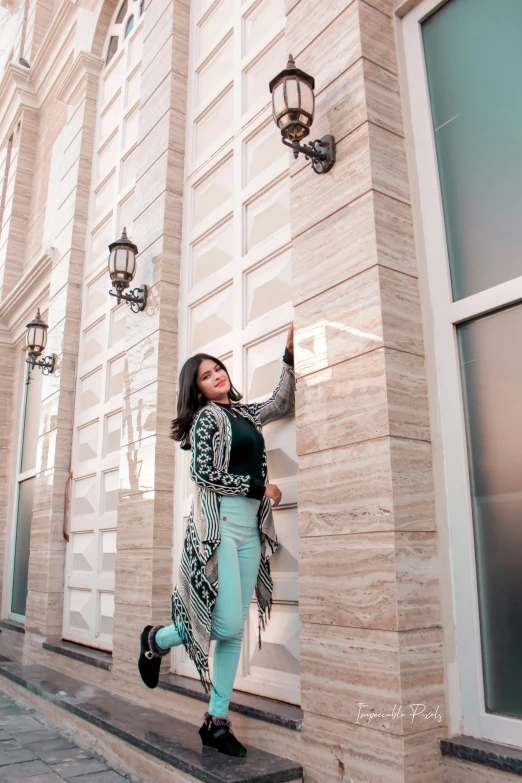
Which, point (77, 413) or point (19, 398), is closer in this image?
point (77, 413)

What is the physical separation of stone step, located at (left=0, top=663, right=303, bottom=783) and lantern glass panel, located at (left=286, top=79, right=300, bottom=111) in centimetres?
298

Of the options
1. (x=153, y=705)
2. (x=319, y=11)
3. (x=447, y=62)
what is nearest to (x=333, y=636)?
(x=153, y=705)

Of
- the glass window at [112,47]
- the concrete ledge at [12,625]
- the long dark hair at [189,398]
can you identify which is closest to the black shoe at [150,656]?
the long dark hair at [189,398]

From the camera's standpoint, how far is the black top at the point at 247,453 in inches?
122

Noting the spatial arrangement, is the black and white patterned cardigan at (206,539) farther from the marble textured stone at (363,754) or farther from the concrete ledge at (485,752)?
the concrete ledge at (485,752)

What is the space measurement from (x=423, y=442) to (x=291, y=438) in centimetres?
92

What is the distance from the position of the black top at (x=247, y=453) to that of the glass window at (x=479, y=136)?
1.19 metres

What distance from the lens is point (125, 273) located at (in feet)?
16.6

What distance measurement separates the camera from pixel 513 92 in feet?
8.93

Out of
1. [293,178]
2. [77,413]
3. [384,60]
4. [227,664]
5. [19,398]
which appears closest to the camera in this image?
[227,664]

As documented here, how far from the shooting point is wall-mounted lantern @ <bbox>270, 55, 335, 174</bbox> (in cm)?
309

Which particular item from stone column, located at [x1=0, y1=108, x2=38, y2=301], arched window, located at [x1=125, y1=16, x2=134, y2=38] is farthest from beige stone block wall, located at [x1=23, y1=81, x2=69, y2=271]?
arched window, located at [x1=125, y1=16, x2=134, y2=38]

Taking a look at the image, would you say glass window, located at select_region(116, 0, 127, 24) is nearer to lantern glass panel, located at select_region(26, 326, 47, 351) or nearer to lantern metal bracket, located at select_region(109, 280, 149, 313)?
lantern glass panel, located at select_region(26, 326, 47, 351)

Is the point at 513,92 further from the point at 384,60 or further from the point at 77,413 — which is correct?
the point at 77,413
